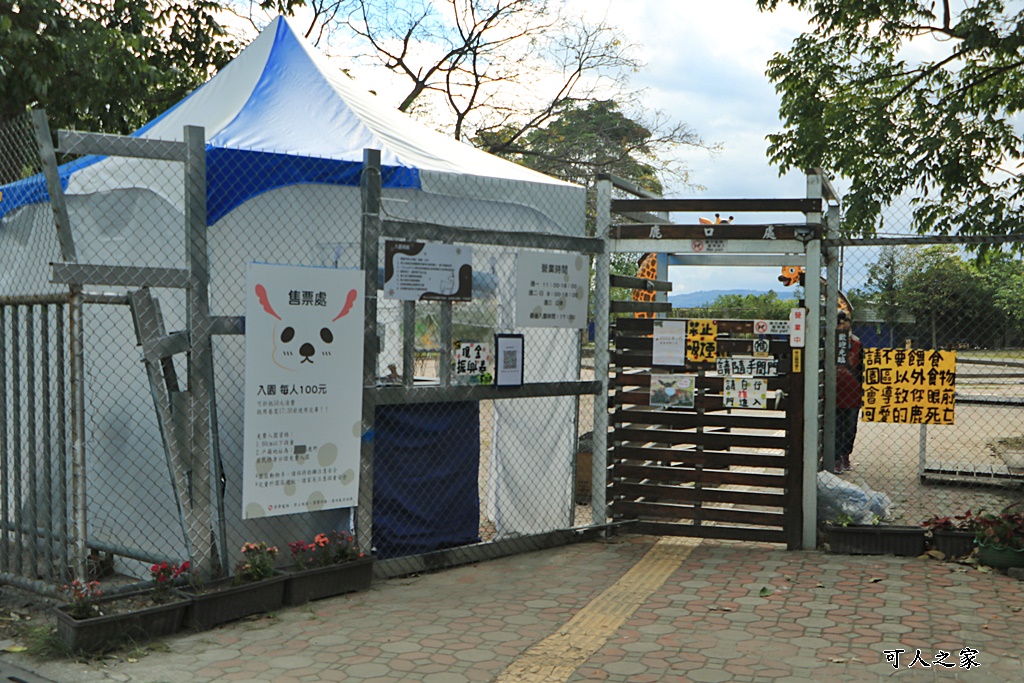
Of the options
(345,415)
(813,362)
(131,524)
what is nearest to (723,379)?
(813,362)

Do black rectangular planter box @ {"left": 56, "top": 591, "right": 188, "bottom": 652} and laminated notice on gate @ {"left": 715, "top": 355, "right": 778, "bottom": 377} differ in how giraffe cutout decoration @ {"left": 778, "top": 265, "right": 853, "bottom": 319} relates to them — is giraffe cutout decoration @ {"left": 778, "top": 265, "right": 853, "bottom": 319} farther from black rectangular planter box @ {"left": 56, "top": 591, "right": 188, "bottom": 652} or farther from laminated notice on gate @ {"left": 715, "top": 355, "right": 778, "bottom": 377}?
black rectangular planter box @ {"left": 56, "top": 591, "right": 188, "bottom": 652}

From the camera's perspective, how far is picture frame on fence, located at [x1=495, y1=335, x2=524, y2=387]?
695 cm

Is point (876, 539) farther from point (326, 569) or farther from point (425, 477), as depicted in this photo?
point (326, 569)

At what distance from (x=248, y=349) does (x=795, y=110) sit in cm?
750

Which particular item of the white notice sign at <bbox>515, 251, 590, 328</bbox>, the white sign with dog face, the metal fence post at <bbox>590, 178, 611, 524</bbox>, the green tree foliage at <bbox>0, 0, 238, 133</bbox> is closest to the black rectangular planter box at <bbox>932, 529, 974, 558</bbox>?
the metal fence post at <bbox>590, 178, 611, 524</bbox>

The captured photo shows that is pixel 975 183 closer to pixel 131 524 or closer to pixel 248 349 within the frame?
pixel 248 349

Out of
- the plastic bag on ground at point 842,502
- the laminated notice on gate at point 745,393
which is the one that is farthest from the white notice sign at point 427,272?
the plastic bag on ground at point 842,502

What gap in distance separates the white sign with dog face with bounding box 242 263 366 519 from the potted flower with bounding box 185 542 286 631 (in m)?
0.26

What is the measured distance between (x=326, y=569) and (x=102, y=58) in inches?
322

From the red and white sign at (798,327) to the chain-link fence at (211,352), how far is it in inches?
62.2

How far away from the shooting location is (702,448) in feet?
24.3

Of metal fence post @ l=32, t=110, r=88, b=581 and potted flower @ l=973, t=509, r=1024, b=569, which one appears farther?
potted flower @ l=973, t=509, r=1024, b=569

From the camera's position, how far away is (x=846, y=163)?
32.3 ft

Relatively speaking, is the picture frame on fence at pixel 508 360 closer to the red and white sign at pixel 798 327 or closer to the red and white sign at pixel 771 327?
the red and white sign at pixel 771 327
